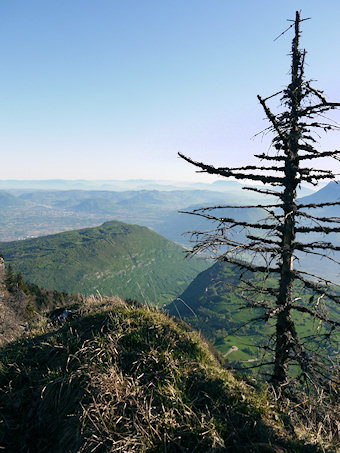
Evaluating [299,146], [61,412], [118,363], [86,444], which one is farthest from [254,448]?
[299,146]

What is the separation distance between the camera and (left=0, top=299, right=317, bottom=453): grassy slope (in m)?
3.33

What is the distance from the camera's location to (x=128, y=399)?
3.86 m

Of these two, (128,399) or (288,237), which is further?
(288,237)

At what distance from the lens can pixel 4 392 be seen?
4.53 metres

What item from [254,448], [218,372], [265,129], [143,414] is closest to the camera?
[254,448]

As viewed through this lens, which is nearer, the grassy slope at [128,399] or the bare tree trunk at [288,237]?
the grassy slope at [128,399]

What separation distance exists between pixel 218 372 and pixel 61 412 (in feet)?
9.58

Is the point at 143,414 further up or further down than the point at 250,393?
further up

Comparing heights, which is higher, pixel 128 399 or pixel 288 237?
pixel 288 237

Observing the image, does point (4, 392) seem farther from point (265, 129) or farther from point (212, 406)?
point (265, 129)

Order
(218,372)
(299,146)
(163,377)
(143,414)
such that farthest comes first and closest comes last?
(299,146), (218,372), (163,377), (143,414)

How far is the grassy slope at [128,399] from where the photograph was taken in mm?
3328

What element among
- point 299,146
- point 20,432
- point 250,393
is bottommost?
point 20,432

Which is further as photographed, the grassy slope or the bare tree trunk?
the bare tree trunk
